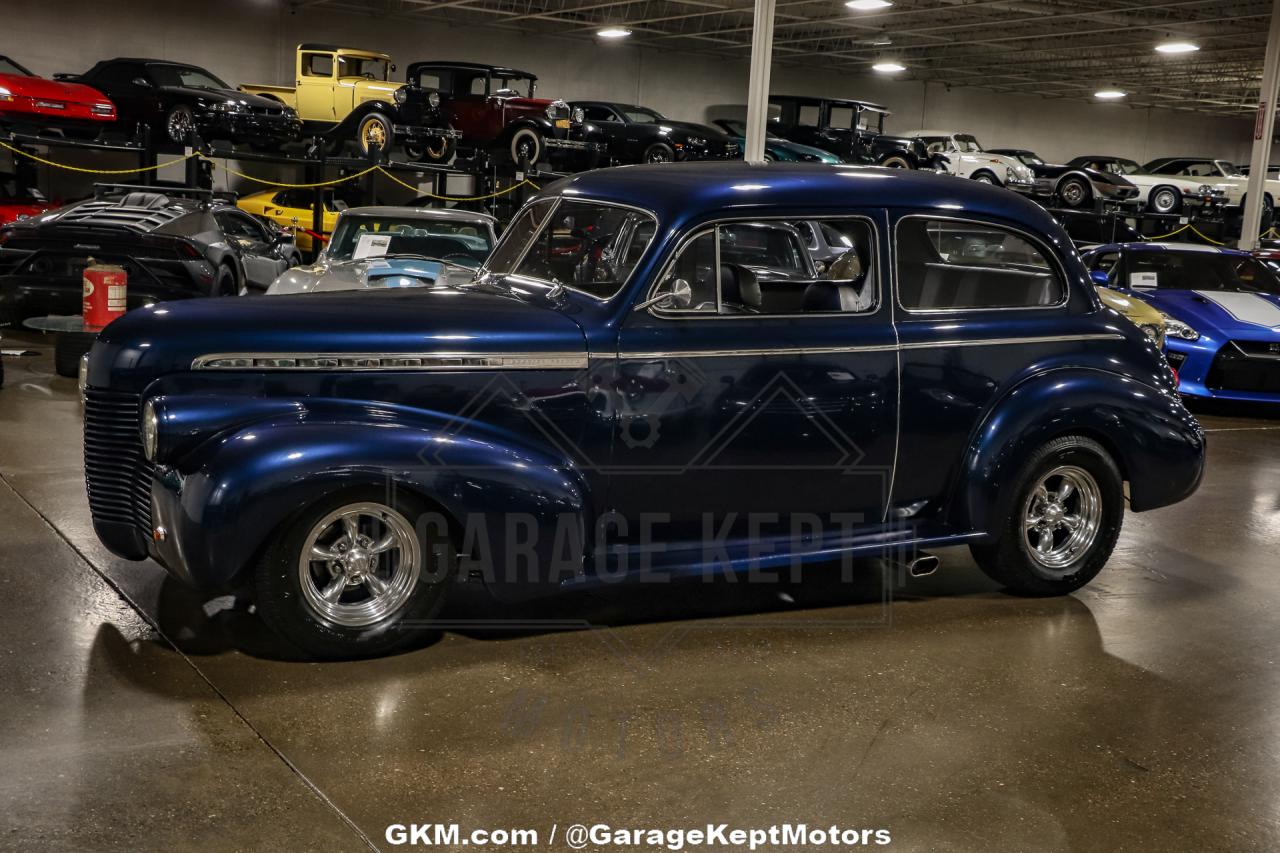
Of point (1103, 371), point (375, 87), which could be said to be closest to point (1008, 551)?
point (1103, 371)

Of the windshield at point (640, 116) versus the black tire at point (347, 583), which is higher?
the windshield at point (640, 116)

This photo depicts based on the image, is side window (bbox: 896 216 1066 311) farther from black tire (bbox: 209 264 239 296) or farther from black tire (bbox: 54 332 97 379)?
black tire (bbox: 209 264 239 296)

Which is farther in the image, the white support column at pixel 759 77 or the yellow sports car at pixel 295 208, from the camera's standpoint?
the yellow sports car at pixel 295 208

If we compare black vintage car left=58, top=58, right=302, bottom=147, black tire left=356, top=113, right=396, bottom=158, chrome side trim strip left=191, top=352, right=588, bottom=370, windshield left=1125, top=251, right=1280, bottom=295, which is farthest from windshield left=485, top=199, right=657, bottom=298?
black vintage car left=58, top=58, right=302, bottom=147

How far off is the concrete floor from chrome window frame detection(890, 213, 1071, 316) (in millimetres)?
1303

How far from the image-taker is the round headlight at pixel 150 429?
13.9 feet

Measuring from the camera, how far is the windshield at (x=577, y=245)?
486cm

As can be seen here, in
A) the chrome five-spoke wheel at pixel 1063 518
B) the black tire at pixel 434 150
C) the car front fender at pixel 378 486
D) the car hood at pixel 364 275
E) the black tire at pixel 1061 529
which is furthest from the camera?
the black tire at pixel 434 150

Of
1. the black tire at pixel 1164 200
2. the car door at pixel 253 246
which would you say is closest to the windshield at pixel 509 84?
the car door at pixel 253 246

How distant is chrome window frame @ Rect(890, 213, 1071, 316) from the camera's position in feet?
16.8

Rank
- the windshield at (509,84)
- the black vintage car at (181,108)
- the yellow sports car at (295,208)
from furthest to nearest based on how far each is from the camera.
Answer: the windshield at (509,84)
the yellow sports car at (295,208)
the black vintage car at (181,108)

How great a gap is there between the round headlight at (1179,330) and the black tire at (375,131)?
1153 centimetres

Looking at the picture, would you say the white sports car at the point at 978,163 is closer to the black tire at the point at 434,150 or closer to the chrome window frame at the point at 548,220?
the black tire at the point at 434,150


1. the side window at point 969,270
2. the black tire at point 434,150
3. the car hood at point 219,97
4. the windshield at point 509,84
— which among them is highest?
the windshield at point 509,84
